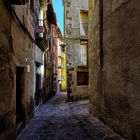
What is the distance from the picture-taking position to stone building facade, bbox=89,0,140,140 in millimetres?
4500

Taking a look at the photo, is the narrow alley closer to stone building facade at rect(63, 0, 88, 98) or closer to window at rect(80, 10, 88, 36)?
stone building facade at rect(63, 0, 88, 98)

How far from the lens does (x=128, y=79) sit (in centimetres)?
479

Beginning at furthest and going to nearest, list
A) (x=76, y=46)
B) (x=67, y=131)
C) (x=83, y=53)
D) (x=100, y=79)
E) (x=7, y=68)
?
(x=83, y=53)
(x=76, y=46)
(x=100, y=79)
(x=67, y=131)
(x=7, y=68)

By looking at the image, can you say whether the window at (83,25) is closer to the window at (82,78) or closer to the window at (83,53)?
the window at (83,53)

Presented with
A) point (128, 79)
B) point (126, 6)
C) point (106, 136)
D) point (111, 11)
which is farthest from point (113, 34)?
point (106, 136)

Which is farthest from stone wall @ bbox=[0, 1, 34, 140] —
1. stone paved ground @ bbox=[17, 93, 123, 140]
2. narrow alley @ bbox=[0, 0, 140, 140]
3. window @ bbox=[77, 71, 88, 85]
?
window @ bbox=[77, 71, 88, 85]

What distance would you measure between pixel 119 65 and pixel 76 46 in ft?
31.0

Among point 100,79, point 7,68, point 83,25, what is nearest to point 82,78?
point 83,25

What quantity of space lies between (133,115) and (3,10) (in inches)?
130

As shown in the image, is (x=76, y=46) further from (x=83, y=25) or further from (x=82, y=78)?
(x=82, y=78)

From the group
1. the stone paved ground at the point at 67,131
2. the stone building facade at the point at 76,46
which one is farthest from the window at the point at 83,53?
the stone paved ground at the point at 67,131

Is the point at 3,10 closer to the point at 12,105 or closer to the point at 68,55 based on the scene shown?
the point at 12,105

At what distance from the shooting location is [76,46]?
14625 millimetres

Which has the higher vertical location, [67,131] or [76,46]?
[76,46]
